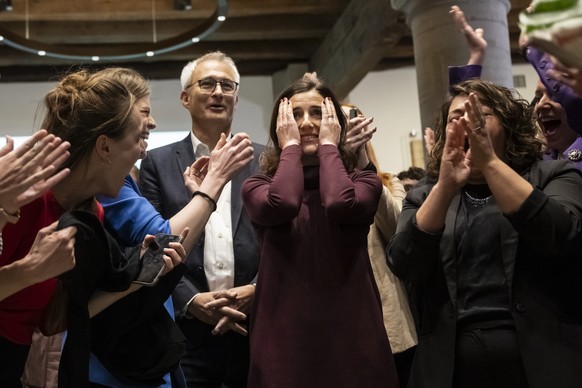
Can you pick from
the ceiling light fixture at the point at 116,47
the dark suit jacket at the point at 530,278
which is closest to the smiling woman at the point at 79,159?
the dark suit jacket at the point at 530,278

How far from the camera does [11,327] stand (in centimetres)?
216

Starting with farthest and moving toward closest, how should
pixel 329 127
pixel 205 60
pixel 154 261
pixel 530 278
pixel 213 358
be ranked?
1. pixel 205 60
2. pixel 213 358
3. pixel 329 127
4. pixel 530 278
5. pixel 154 261

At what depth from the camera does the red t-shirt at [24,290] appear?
2.16 metres

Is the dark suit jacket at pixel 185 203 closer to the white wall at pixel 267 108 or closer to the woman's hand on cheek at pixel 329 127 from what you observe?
the woman's hand on cheek at pixel 329 127

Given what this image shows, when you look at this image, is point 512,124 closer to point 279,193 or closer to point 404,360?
point 279,193

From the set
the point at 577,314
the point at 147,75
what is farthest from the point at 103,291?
the point at 147,75

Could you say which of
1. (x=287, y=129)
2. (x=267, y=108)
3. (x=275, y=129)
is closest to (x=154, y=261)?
(x=287, y=129)

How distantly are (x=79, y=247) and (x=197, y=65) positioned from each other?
68.8 inches

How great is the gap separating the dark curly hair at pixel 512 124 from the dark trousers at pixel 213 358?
93 centimetres

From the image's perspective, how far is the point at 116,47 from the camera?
873 centimetres

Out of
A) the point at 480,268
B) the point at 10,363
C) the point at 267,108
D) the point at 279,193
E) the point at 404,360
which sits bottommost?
the point at 404,360

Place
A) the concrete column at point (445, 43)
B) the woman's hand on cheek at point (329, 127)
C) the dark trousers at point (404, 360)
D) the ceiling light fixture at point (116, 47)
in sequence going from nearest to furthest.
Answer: the woman's hand on cheek at point (329, 127) → the dark trousers at point (404, 360) → the concrete column at point (445, 43) → the ceiling light fixture at point (116, 47)

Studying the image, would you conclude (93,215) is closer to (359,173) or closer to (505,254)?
(359,173)

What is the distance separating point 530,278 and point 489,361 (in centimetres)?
27
